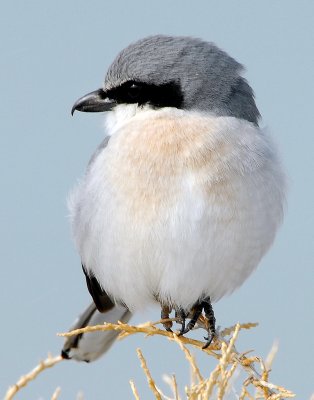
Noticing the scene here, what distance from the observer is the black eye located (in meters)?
2.92

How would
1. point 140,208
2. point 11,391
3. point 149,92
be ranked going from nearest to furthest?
point 11,391
point 140,208
point 149,92

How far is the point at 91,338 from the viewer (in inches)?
139

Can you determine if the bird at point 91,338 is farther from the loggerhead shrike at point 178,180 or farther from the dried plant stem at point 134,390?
the dried plant stem at point 134,390

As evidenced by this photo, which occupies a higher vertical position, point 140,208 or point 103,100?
point 103,100

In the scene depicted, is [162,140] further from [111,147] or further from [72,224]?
[72,224]

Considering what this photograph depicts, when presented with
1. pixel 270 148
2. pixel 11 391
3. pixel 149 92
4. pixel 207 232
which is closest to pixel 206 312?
pixel 207 232

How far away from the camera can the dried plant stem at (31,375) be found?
5.53 feet

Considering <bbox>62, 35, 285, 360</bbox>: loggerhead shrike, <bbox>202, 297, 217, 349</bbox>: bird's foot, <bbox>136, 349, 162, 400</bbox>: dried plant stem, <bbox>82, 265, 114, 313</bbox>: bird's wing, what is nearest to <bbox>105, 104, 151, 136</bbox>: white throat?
<bbox>62, 35, 285, 360</bbox>: loggerhead shrike

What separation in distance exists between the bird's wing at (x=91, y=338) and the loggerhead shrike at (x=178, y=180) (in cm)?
42

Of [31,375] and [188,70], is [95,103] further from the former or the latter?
[31,375]

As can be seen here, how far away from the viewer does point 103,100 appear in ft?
9.90

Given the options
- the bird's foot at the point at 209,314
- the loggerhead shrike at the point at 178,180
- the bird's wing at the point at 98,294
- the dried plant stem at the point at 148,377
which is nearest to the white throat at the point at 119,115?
the loggerhead shrike at the point at 178,180

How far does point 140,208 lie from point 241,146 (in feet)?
1.51

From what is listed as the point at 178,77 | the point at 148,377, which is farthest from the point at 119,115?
the point at 148,377
